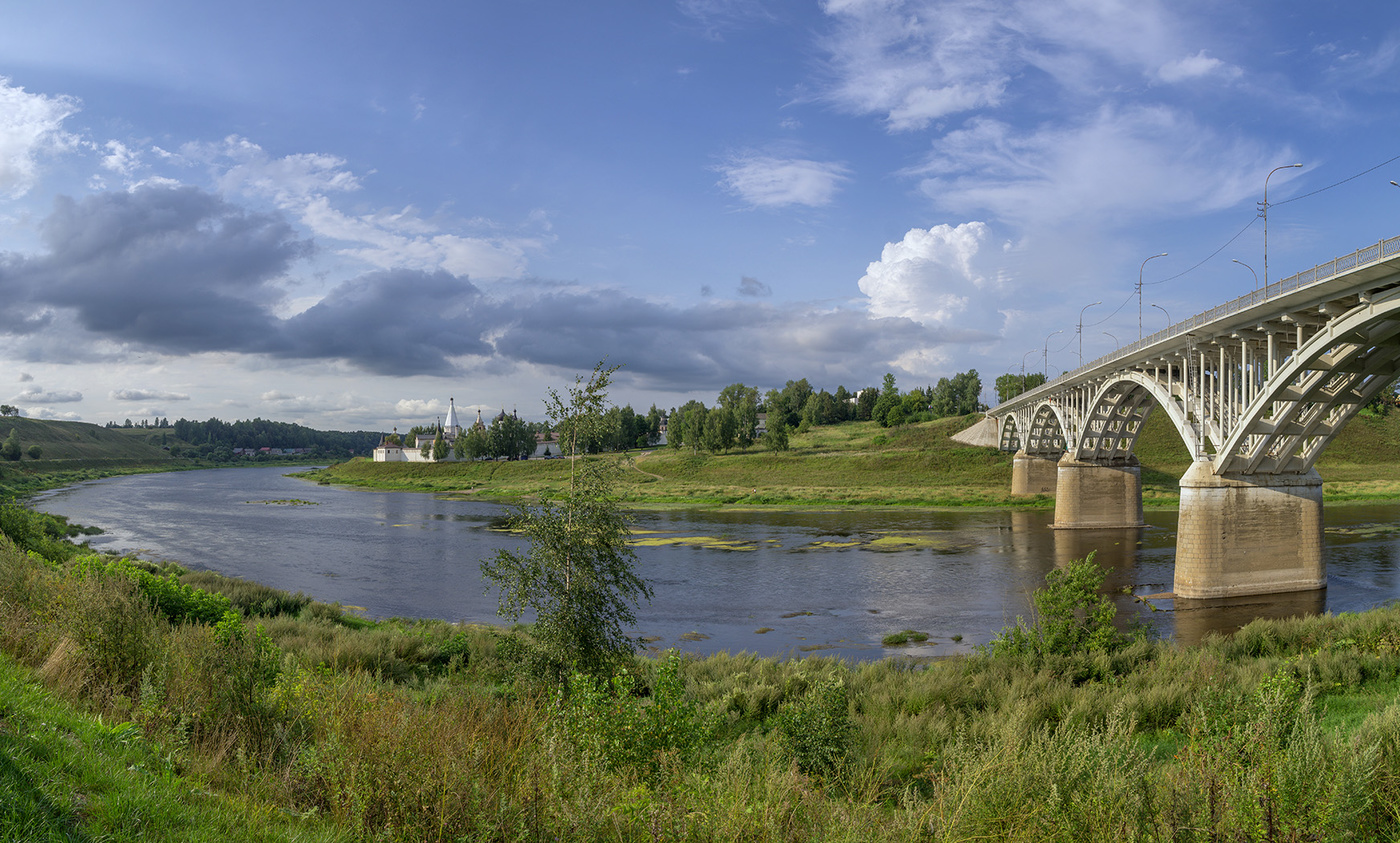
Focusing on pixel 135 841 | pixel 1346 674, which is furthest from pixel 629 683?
pixel 1346 674

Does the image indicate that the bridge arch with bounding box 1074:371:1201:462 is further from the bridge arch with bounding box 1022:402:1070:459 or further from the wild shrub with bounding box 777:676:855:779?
the wild shrub with bounding box 777:676:855:779

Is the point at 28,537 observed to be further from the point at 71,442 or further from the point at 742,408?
the point at 71,442

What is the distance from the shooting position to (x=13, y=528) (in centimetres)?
2456

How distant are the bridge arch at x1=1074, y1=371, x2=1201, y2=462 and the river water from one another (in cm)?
572

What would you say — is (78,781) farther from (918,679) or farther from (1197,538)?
(1197,538)

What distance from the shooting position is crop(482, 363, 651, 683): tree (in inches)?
428

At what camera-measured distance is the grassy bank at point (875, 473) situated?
64.9m

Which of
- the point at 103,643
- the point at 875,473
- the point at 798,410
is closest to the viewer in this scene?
the point at 103,643

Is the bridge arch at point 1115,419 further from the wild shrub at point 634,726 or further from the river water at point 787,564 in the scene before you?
the wild shrub at point 634,726

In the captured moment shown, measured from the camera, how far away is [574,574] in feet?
36.2

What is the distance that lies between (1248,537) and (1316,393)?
19.1 ft

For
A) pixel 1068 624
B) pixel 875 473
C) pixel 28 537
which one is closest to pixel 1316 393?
pixel 1068 624

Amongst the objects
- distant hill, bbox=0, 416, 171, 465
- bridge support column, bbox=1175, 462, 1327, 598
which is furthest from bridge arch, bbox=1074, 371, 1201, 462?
distant hill, bbox=0, 416, 171, 465

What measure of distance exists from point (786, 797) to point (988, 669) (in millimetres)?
9514
